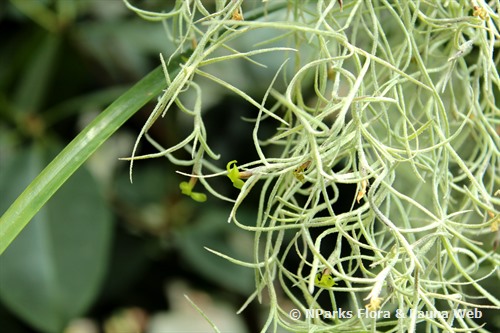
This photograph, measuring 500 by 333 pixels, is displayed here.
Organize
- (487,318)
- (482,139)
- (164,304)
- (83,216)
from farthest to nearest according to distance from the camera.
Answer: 1. (164,304)
2. (83,216)
3. (487,318)
4. (482,139)

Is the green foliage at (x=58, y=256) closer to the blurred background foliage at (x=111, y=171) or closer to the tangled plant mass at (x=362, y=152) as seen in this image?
the blurred background foliage at (x=111, y=171)

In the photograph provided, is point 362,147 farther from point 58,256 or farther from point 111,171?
point 111,171

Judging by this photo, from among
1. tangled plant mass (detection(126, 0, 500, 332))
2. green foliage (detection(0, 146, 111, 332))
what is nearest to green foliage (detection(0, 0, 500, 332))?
tangled plant mass (detection(126, 0, 500, 332))

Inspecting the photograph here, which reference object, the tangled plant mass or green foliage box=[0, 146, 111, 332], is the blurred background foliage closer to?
green foliage box=[0, 146, 111, 332]

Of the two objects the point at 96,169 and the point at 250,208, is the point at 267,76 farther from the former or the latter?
the point at 96,169

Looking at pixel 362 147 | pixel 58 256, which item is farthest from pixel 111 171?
pixel 362 147

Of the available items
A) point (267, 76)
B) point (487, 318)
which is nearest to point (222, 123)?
point (267, 76)

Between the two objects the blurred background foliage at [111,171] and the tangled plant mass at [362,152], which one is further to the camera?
the blurred background foliage at [111,171]

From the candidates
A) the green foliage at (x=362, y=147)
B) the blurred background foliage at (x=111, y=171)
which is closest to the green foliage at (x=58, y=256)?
the blurred background foliage at (x=111, y=171)
